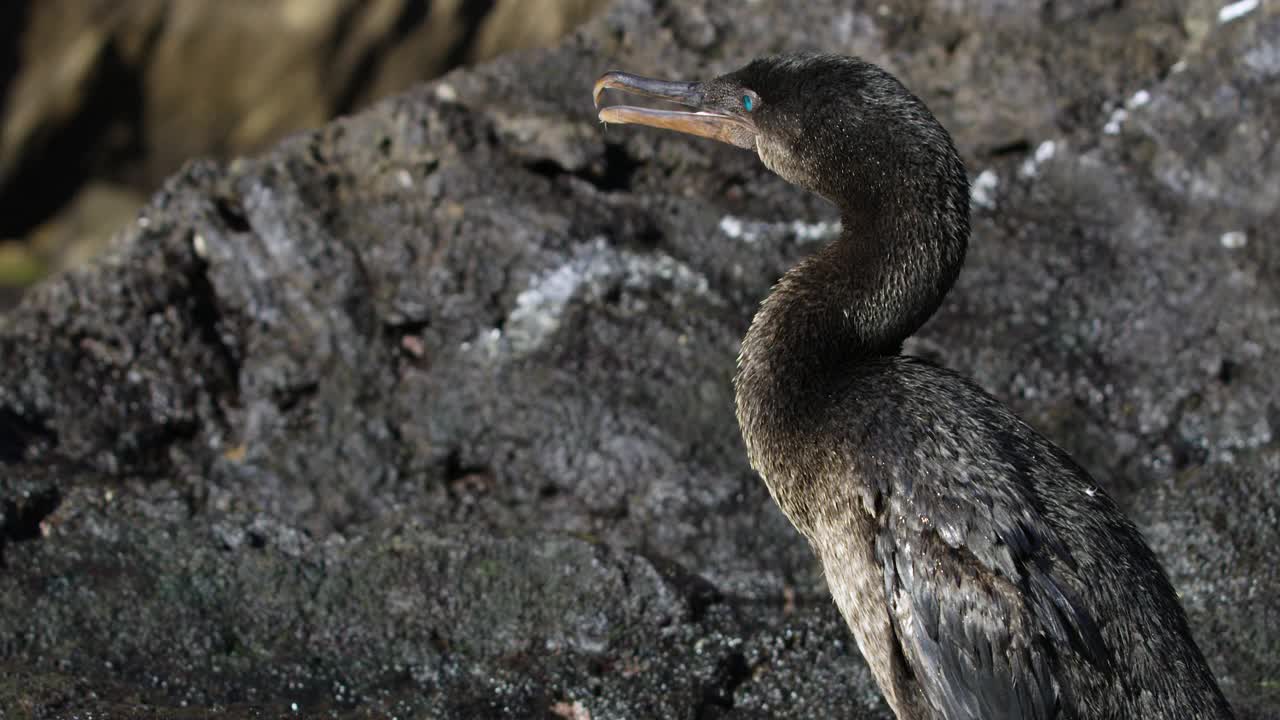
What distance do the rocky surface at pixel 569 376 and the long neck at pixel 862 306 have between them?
781 millimetres

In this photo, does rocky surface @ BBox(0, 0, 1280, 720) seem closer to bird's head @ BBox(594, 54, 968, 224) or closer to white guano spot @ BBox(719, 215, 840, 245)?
white guano spot @ BBox(719, 215, 840, 245)

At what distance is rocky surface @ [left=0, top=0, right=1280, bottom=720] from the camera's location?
3.60 meters

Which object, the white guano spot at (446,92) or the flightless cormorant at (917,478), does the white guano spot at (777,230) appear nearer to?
the flightless cormorant at (917,478)

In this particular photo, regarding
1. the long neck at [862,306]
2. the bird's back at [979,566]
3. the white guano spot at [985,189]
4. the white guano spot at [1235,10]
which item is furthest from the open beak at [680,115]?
the white guano spot at [1235,10]

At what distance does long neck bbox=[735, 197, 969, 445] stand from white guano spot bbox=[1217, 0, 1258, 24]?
6.77 feet

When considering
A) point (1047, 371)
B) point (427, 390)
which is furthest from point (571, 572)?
point (1047, 371)

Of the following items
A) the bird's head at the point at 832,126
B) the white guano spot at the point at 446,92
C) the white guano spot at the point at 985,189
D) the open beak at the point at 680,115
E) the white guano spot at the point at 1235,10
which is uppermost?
the white guano spot at the point at 1235,10

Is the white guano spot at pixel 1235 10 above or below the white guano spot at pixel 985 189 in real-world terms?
above

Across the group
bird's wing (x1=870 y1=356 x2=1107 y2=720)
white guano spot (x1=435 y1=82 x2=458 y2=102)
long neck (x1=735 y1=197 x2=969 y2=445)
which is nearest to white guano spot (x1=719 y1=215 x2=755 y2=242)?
white guano spot (x1=435 y1=82 x2=458 y2=102)

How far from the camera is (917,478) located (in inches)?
115

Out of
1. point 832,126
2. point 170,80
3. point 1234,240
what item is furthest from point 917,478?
point 170,80

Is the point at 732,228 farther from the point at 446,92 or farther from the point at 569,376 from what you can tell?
the point at 446,92

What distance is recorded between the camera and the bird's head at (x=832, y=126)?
3277mm

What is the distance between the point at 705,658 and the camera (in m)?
3.58
